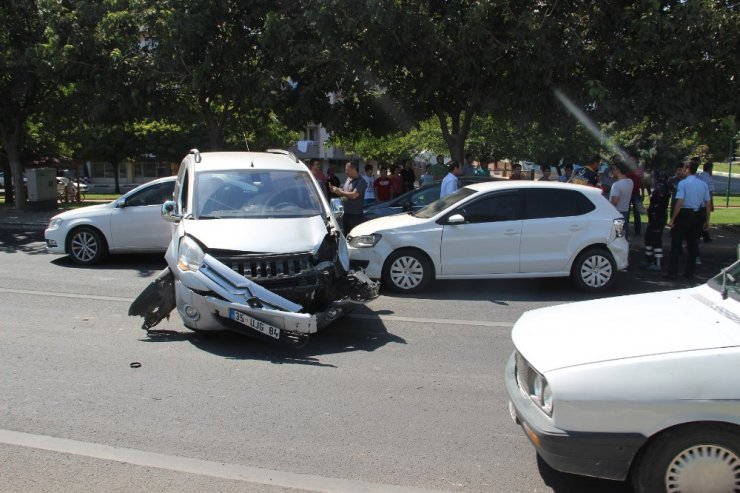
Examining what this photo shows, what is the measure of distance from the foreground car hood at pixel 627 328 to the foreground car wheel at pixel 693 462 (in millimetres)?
428

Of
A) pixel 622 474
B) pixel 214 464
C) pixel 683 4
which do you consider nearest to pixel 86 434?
pixel 214 464

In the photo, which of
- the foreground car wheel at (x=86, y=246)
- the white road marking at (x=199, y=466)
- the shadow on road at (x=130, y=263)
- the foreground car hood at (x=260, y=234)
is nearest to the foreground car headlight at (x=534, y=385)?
the white road marking at (x=199, y=466)

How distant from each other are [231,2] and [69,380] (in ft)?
41.0

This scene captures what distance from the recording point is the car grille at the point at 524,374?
3796 mm

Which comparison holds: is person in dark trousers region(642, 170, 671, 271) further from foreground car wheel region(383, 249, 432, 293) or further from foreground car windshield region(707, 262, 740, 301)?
foreground car windshield region(707, 262, 740, 301)

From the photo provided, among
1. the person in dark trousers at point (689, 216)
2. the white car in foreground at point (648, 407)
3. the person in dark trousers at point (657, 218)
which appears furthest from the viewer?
the person in dark trousers at point (657, 218)

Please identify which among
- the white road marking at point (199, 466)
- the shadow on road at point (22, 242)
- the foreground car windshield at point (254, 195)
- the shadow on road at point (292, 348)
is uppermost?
the foreground car windshield at point (254, 195)

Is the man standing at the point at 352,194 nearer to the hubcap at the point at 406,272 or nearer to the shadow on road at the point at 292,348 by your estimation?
the hubcap at the point at 406,272

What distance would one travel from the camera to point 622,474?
3395mm

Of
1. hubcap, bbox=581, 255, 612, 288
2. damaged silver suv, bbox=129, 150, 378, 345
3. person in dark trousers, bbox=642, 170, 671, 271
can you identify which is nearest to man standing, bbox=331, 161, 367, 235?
damaged silver suv, bbox=129, 150, 378, 345

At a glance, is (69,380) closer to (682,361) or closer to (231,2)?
(682,361)

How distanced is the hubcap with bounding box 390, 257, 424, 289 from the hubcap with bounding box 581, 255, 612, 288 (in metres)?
2.47

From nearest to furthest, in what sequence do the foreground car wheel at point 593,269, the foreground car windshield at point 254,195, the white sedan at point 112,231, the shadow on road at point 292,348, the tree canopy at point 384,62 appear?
the shadow on road at point 292,348 < the foreground car windshield at point 254,195 < the foreground car wheel at point 593,269 < the white sedan at point 112,231 < the tree canopy at point 384,62

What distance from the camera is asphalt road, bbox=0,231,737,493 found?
13.3 feet
